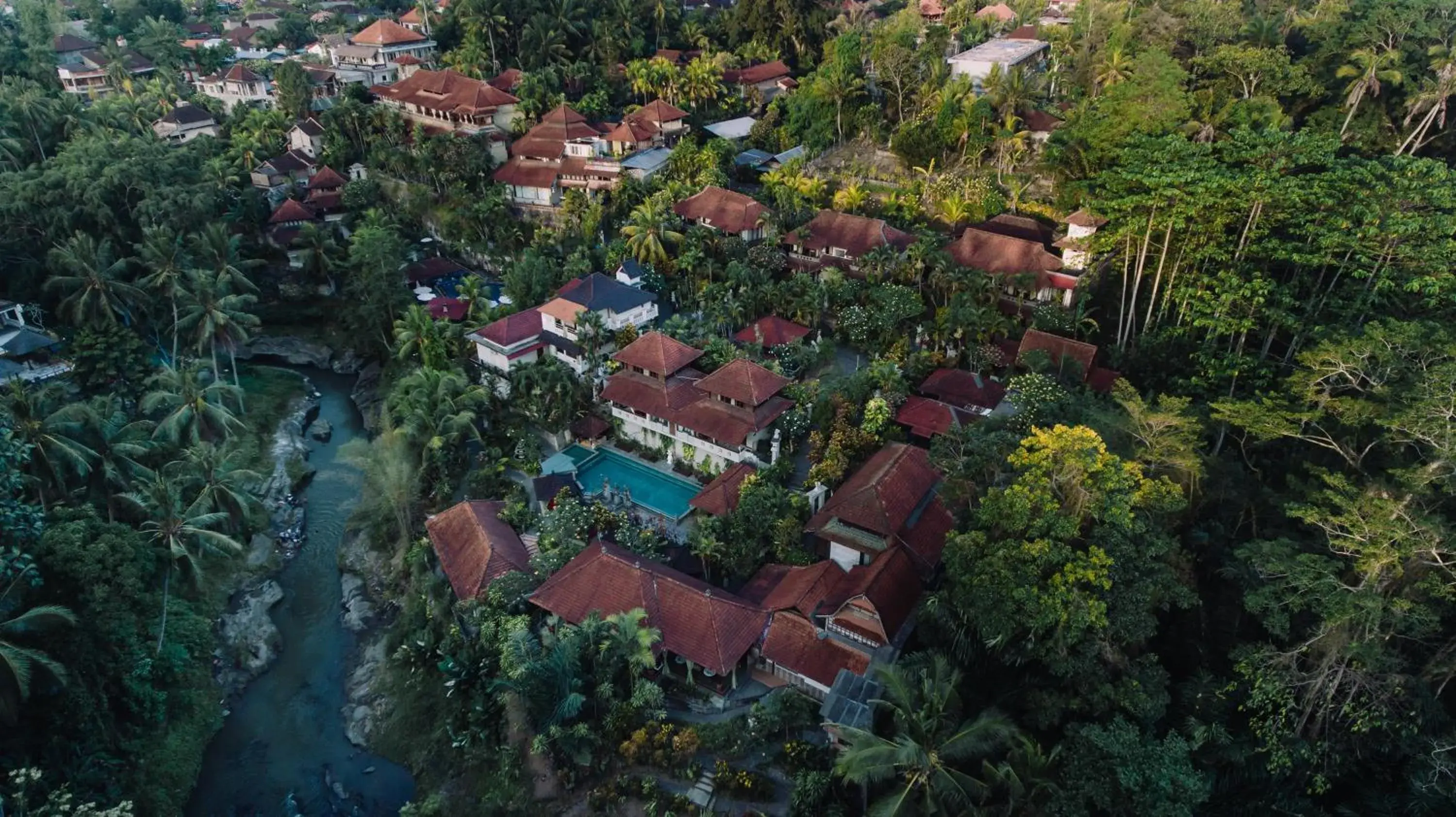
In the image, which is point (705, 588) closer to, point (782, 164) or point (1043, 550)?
point (1043, 550)

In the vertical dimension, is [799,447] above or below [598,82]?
below

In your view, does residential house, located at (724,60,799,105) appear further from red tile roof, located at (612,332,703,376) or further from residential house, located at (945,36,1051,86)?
red tile roof, located at (612,332,703,376)

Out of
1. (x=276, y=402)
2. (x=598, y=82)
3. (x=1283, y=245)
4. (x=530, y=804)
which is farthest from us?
(x=598, y=82)

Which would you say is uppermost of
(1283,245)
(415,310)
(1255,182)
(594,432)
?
(1255,182)

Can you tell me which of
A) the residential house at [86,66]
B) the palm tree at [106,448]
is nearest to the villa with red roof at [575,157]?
the palm tree at [106,448]

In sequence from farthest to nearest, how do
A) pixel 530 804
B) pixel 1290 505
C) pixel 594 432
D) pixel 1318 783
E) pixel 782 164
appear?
pixel 782 164, pixel 594 432, pixel 530 804, pixel 1290 505, pixel 1318 783

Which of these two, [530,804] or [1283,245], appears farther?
[1283,245]

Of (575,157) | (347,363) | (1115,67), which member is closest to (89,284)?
(347,363)

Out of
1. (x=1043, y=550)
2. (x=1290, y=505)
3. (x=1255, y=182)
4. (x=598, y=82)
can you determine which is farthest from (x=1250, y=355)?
(x=598, y=82)
